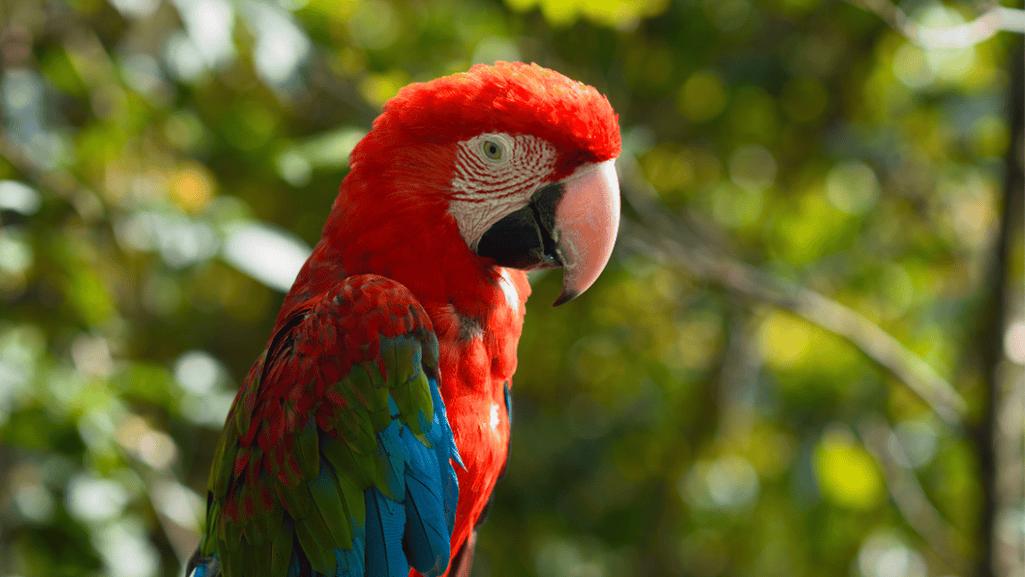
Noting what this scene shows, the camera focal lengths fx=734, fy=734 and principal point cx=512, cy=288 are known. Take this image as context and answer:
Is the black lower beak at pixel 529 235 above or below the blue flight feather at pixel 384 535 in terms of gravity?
above

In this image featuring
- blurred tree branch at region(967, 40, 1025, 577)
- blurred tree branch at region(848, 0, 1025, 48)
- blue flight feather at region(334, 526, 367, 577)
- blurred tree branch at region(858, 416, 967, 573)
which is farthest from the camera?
blurred tree branch at region(858, 416, 967, 573)

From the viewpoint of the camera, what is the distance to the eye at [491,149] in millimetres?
735

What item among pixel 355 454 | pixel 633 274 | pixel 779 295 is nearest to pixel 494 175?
pixel 355 454

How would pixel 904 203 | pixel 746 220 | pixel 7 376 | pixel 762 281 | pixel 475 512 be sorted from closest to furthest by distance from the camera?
pixel 475 512
pixel 7 376
pixel 762 281
pixel 746 220
pixel 904 203

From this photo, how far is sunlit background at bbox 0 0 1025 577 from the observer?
52.1 inches

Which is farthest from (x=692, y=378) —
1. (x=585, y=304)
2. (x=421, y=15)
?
(x=421, y=15)

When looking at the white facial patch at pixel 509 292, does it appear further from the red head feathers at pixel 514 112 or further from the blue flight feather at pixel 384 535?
the blue flight feather at pixel 384 535

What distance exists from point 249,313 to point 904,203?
2002 millimetres

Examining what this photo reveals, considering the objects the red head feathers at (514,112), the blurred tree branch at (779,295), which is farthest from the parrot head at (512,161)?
the blurred tree branch at (779,295)

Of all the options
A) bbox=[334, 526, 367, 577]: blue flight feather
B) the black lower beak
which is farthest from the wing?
the black lower beak

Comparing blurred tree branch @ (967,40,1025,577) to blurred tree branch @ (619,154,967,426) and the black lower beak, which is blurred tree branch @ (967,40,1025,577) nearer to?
blurred tree branch @ (619,154,967,426)

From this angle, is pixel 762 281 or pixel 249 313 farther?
pixel 249 313

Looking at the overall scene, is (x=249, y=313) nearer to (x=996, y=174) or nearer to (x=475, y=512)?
(x=475, y=512)

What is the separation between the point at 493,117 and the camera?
0.71 metres
